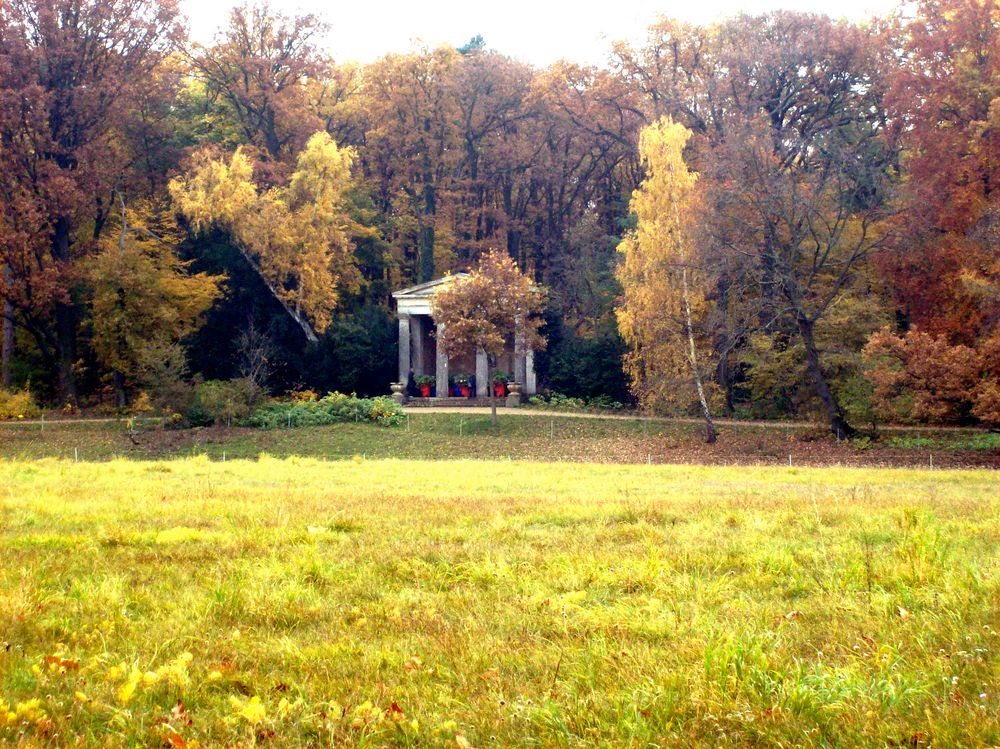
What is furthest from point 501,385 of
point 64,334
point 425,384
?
point 64,334

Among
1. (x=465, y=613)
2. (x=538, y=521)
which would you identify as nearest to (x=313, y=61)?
(x=538, y=521)

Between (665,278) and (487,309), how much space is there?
721 centimetres

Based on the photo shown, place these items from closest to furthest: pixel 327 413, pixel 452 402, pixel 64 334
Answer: pixel 327 413
pixel 64 334
pixel 452 402

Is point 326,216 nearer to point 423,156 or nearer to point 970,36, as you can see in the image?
point 423,156

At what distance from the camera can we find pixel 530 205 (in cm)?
5275

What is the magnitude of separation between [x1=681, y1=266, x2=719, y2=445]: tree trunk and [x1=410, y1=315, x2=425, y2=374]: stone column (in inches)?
639

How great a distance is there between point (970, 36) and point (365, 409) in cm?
2508

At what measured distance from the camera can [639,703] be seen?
3.64 meters

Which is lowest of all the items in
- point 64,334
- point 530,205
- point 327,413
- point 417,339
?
point 327,413

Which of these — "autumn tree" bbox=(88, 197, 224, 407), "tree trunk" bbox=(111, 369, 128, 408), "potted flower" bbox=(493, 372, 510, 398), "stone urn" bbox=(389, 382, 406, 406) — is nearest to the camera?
"autumn tree" bbox=(88, 197, 224, 407)

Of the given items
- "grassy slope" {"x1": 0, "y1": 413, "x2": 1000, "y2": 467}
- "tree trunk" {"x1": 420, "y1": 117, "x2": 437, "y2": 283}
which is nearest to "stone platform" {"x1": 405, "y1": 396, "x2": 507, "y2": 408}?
"grassy slope" {"x1": 0, "y1": 413, "x2": 1000, "y2": 467}

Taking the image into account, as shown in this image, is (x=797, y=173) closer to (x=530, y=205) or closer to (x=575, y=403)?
(x=575, y=403)

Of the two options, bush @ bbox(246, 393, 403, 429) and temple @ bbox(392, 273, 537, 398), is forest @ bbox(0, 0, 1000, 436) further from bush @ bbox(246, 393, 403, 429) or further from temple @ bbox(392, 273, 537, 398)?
bush @ bbox(246, 393, 403, 429)

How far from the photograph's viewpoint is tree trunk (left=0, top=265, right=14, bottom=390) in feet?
124
